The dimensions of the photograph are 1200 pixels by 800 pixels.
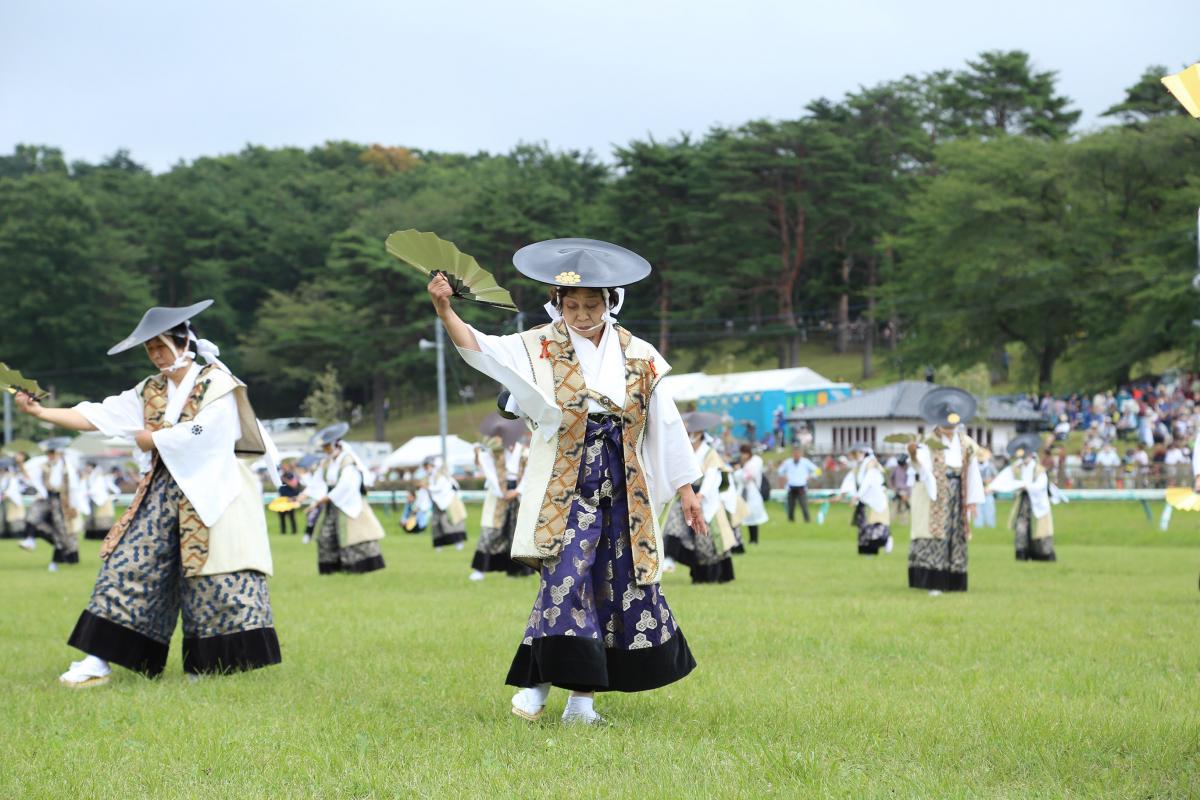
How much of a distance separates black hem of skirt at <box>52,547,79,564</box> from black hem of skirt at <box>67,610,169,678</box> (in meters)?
14.0

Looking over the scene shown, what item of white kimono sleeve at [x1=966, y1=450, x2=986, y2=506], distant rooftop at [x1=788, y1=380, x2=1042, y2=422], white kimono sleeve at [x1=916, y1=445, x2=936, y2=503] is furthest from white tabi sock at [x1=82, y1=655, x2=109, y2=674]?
distant rooftop at [x1=788, y1=380, x2=1042, y2=422]

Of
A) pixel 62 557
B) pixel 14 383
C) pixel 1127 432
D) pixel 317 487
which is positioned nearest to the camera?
pixel 14 383

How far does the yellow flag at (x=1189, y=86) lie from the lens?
4.53 meters

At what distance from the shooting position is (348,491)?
16656 millimetres

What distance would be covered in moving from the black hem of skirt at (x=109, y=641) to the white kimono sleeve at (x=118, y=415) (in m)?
0.98

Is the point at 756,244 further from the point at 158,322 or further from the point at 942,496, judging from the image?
the point at 158,322

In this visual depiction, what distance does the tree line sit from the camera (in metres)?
49.0

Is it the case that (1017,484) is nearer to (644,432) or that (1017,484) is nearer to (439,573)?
Answer: (439,573)

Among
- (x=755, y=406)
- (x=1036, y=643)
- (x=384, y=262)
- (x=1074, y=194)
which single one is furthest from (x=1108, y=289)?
(x=1036, y=643)

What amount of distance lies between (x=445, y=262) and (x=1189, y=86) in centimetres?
284

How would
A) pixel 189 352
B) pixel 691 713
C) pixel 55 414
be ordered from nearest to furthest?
1. pixel 691 713
2. pixel 55 414
3. pixel 189 352

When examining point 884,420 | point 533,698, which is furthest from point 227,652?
point 884,420

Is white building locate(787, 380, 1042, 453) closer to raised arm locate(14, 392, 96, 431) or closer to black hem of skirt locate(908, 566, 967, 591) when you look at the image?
black hem of skirt locate(908, 566, 967, 591)

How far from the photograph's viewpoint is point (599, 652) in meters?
6.04
